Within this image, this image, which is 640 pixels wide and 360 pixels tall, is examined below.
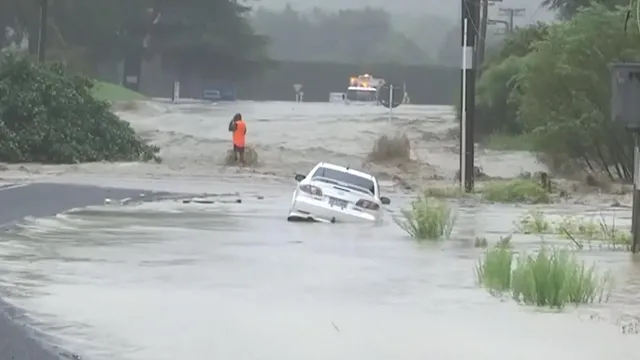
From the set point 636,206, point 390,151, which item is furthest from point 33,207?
point 390,151

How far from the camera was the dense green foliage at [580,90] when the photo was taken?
129 ft

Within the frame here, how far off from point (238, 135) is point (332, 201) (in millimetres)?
19530

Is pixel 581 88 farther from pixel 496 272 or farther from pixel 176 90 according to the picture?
pixel 176 90

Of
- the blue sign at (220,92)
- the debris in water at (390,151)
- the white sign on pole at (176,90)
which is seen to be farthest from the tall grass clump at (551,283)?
the blue sign at (220,92)

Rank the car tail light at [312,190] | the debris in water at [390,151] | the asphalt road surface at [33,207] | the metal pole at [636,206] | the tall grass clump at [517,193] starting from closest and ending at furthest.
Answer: the asphalt road surface at [33,207] → the metal pole at [636,206] → the car tail light at [312,190] → the tall grass clump at [517,193] → the debris in water at [390,151]

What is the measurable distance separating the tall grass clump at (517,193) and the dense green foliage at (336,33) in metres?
119

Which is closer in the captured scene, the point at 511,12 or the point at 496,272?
the point at 496,272

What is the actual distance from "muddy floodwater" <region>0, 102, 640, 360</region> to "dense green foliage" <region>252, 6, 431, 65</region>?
12588cm

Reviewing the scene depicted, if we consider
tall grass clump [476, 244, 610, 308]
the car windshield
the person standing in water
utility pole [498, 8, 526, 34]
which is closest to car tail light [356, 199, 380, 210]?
the car windshield

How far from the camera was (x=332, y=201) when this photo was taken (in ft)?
83.8

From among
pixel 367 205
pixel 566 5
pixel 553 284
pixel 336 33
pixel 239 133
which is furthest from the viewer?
pixel 336 33

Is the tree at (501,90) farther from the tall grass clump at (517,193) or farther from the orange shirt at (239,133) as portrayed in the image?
the tall grass clump at (517,193)

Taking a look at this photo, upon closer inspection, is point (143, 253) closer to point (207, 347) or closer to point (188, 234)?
point (188, 234)

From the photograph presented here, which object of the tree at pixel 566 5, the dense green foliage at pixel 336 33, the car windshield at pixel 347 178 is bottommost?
the car windshield at pixel 347 178
